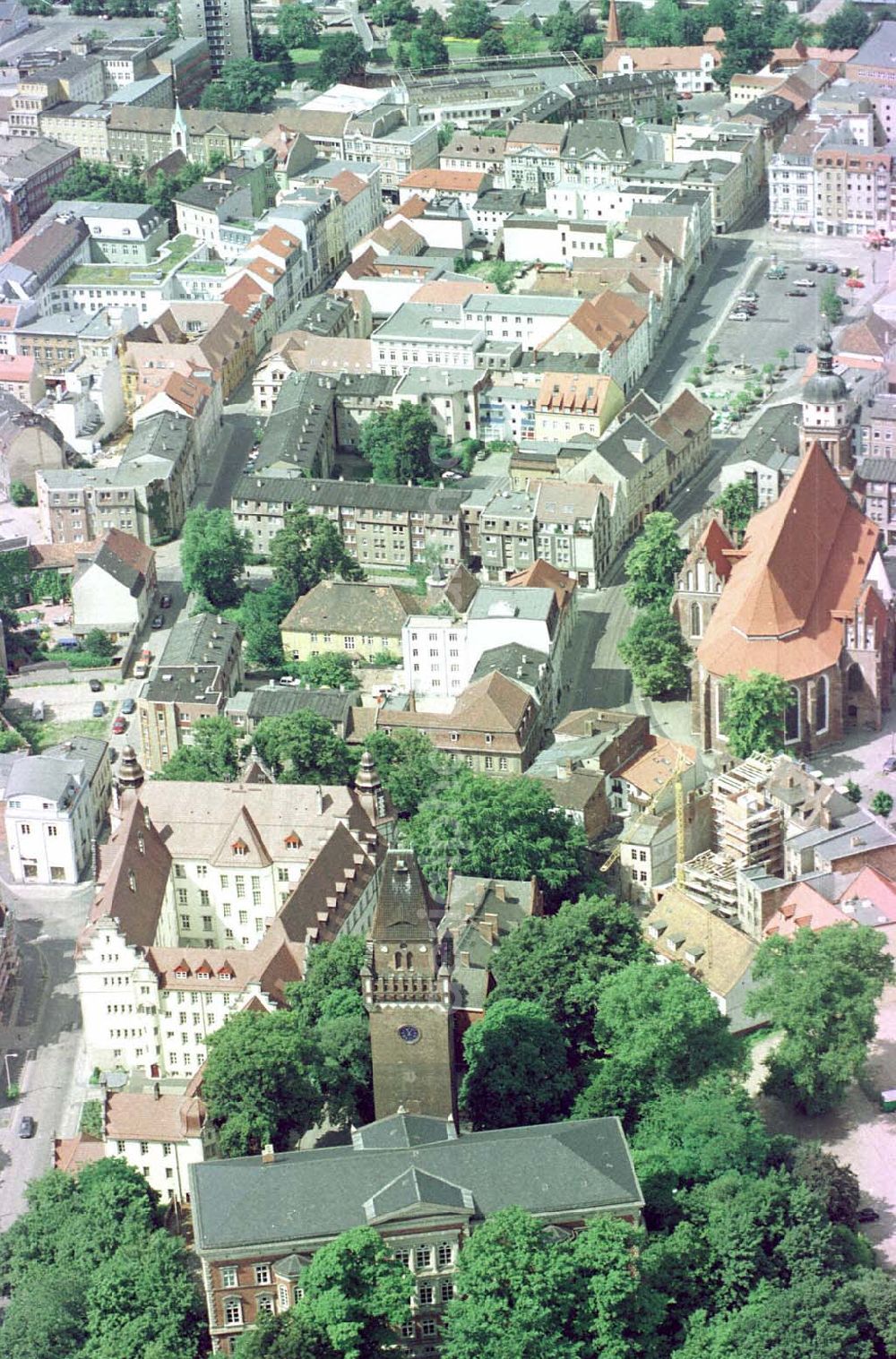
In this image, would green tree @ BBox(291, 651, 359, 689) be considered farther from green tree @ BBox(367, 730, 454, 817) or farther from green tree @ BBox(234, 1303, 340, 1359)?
green tree @ BBox(234, 1303, 340, 1359)

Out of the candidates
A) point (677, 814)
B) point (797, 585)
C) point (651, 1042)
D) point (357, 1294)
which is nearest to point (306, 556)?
point (797, 585)

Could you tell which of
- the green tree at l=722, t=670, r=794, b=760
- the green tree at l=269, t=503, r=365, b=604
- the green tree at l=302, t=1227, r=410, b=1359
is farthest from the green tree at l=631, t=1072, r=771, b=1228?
the green tree at l=269, t=503, r=365, b=604

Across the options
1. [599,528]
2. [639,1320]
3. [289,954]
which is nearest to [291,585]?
[599,528]

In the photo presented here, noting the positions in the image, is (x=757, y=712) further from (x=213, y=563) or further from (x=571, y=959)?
(x=213, y=563)

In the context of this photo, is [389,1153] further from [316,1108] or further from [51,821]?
[51,821]

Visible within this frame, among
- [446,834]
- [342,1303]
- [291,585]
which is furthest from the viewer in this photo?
[291,585]
